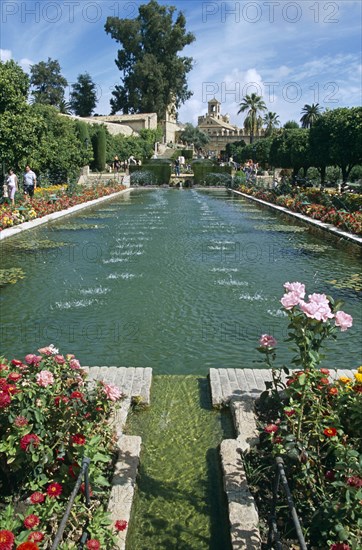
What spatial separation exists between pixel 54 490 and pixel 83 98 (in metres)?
78.9

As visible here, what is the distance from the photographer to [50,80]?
78750mm

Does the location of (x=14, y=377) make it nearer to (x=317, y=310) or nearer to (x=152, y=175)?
(x=317, y=310)

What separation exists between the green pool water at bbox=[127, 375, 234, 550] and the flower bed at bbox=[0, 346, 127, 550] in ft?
1.00

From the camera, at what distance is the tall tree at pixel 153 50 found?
208 ft

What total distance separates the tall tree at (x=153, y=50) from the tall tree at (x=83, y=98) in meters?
10.5

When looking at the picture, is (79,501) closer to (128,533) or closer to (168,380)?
(128,533)

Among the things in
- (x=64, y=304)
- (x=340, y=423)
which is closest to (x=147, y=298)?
(x=64, y=304)

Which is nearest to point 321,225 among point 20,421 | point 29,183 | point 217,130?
point 29,183

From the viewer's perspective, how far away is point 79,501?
302 centimetres

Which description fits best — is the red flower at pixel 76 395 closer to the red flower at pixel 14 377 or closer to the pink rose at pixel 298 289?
the red flower at pixel 14 377

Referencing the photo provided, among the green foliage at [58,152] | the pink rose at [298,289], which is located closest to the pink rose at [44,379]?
the pink rose at [298,289]

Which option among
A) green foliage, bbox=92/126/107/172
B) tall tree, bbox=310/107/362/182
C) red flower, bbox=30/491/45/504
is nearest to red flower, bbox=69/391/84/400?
red flower, bbox=30/491/45/504

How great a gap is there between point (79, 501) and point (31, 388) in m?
0.78

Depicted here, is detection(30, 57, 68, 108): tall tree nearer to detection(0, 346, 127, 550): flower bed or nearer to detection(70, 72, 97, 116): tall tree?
detection(70, 72, 97, 116): tall tree
